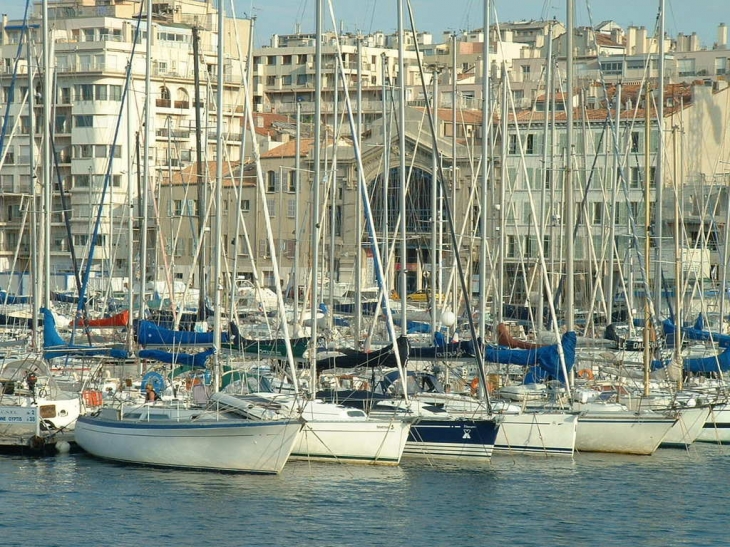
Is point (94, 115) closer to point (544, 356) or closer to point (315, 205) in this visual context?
point (544, 356)

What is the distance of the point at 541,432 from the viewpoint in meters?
35.8

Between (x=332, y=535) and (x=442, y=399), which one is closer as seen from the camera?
(x=332, y=535)

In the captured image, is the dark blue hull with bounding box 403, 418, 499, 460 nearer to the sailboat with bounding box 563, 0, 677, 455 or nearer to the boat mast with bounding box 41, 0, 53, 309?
the sailboat with bounding box 563, 0, 677, 455

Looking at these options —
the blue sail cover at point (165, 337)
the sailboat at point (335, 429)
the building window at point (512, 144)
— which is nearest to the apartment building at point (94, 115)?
the building window at point (512, 144)

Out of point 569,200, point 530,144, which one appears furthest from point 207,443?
point 530,144

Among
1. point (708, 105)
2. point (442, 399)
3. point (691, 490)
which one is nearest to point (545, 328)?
point (442, 399)

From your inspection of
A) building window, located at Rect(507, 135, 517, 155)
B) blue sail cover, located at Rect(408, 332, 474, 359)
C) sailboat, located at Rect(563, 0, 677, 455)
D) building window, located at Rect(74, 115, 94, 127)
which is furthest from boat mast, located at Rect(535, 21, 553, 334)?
building window, located at Rect(74, 115, 94, 127)

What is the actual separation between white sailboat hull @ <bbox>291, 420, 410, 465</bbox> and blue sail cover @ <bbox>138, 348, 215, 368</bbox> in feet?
14.5

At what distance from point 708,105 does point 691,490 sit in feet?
183

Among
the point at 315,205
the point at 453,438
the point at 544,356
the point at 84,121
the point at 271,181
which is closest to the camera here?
the point at 315,205

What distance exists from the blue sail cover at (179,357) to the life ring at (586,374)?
36.0ft

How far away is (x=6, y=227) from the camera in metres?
99.0

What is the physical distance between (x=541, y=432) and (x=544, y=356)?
7.44ft

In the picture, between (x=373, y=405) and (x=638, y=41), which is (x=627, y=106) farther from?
(x=373, y=405)
